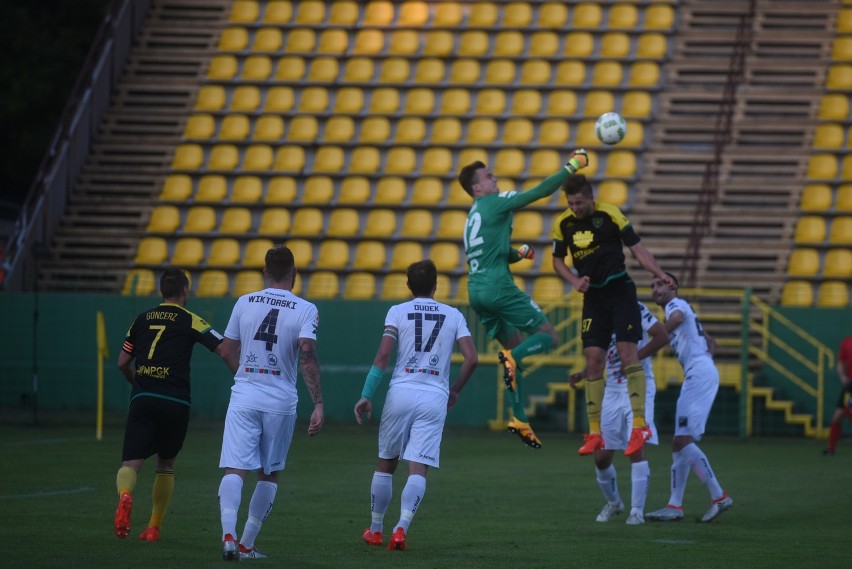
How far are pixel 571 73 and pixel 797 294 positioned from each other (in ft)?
22.4

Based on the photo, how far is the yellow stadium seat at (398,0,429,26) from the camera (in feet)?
92.8

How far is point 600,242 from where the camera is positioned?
11516mm

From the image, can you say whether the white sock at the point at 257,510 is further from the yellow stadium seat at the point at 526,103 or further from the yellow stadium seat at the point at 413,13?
the yellow stadium seat at the point at 413,13

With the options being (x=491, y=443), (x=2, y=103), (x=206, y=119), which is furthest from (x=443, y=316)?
(x=2, y=103)

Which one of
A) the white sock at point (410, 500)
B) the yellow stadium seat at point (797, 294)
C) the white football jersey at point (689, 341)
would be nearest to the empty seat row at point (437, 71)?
the yellow stadium seat at point (797, 294)

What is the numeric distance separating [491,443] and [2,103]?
14534 millimetres

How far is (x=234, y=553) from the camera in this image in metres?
8.81

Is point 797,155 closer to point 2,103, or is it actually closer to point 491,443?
point 491,443

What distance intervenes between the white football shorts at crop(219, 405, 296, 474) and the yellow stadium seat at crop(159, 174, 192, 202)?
1776cm

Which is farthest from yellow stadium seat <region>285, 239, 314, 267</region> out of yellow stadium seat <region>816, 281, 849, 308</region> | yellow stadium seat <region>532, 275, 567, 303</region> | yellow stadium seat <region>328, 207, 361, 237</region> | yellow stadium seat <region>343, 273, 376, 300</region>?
yellow stadium seat <region>816, 281, 849, 308</region>

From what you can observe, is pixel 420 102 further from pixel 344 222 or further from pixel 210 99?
pixel 210 99

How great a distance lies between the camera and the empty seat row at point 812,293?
22.3 meters

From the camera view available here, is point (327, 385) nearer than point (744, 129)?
Yes

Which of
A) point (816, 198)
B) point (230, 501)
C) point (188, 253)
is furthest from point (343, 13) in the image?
point (230, 501)
